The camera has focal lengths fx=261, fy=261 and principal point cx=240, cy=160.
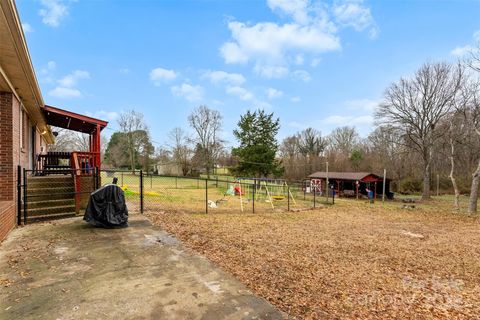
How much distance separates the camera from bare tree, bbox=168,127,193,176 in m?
43.0

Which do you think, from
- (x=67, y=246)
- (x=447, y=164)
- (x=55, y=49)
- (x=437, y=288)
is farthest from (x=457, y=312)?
(x=447, y=164)

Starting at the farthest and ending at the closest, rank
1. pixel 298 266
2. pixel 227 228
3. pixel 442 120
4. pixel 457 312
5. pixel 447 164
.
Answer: pixel 447 164 < pixel 442 120 < pixel 227 228 < pixel 298 266 < pixel 457 312

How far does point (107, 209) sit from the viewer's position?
618 cm

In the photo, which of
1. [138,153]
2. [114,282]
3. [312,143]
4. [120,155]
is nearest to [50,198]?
[114,282]

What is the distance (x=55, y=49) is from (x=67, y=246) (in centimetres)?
1166

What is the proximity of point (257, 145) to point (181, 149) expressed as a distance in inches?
711

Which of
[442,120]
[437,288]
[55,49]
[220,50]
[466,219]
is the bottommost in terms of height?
[466,219]

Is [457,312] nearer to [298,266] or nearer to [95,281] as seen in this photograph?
[298,266]

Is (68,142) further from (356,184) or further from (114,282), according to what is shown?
(114,282)

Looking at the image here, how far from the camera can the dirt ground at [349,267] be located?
3242mm

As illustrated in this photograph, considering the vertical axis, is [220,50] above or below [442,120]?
above

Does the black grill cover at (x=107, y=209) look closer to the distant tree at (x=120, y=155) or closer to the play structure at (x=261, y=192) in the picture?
the play structure at (x=261, y=192)

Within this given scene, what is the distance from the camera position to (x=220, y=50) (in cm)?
1495

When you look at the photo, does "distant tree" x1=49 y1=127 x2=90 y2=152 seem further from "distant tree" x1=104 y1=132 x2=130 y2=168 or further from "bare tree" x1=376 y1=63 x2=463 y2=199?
"bare tree" x1=376 y1=63 x2=463 y2=199
